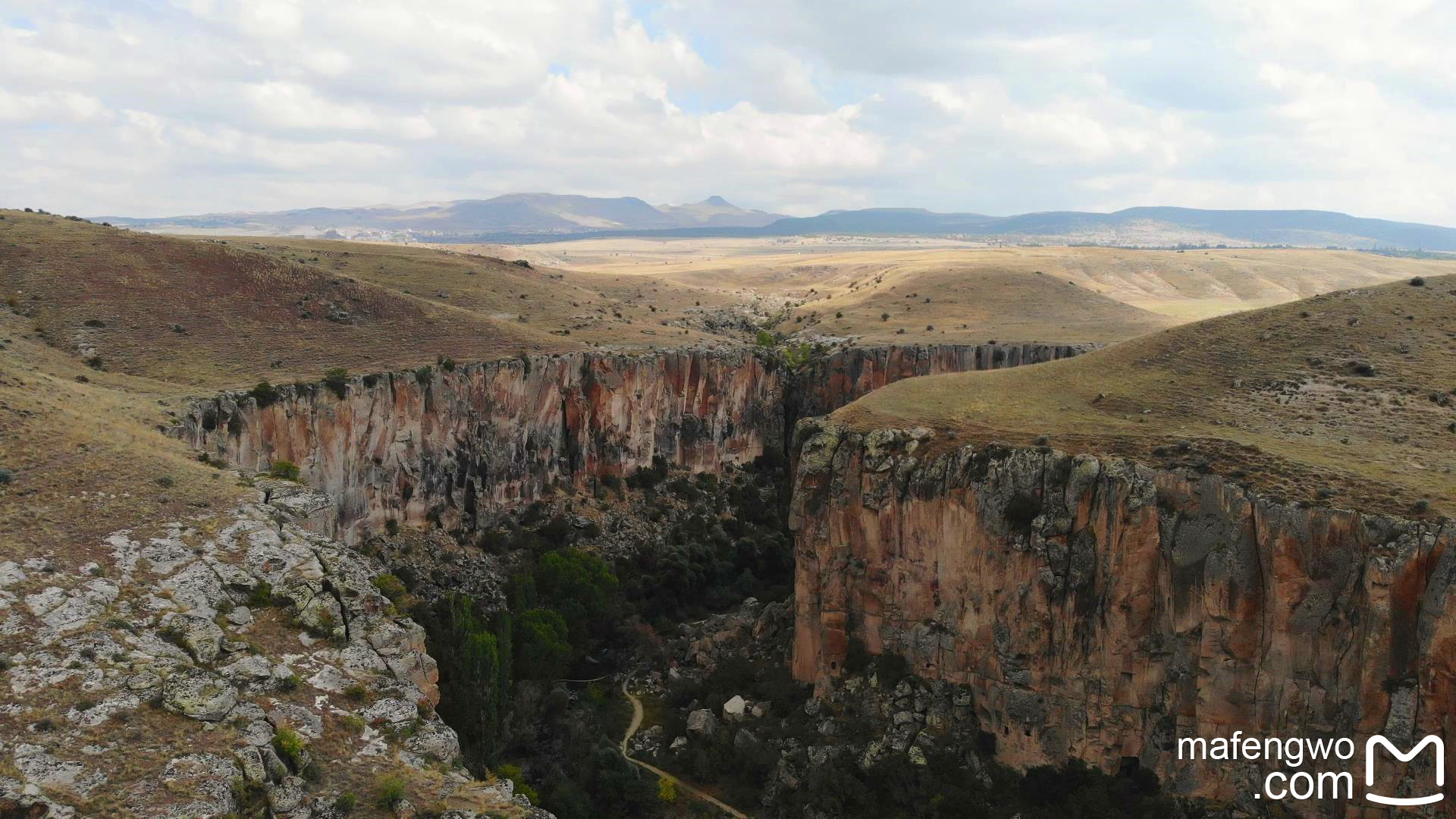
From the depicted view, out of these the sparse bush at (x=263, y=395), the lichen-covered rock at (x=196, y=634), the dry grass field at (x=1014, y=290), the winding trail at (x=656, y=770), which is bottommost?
the winding trail at (x=656, y=770)

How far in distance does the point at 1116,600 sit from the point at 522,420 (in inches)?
1622

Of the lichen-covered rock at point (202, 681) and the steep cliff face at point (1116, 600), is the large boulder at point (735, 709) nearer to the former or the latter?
the steep cliff face at point (1116, 600)

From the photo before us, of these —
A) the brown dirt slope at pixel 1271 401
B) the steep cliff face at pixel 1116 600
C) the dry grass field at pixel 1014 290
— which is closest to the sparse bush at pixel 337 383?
the steep cliff face at pixel 1116 600

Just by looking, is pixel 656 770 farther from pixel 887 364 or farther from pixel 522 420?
pixel 887 364

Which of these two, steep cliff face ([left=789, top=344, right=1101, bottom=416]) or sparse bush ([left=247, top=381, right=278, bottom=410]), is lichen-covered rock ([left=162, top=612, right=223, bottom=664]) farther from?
steep cliff face ([left=789, top=344, right=1101, bottom=416])

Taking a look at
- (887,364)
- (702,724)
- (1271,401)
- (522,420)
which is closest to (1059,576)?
(1271,401)

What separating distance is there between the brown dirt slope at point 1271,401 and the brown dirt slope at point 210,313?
113 feet

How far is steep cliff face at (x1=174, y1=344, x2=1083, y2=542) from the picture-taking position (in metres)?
52.0

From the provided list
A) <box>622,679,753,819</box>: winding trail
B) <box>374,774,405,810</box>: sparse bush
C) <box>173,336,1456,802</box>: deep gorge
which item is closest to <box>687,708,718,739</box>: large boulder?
<box>622,679,753,819</box>: winding trail

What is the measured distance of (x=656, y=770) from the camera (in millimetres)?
42281

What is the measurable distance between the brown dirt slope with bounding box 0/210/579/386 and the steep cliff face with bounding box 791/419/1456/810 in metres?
33.3

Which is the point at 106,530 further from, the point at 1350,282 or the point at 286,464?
the point at 1350,282

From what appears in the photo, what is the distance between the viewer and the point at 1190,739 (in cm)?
3428

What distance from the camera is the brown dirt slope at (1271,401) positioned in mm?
34719
